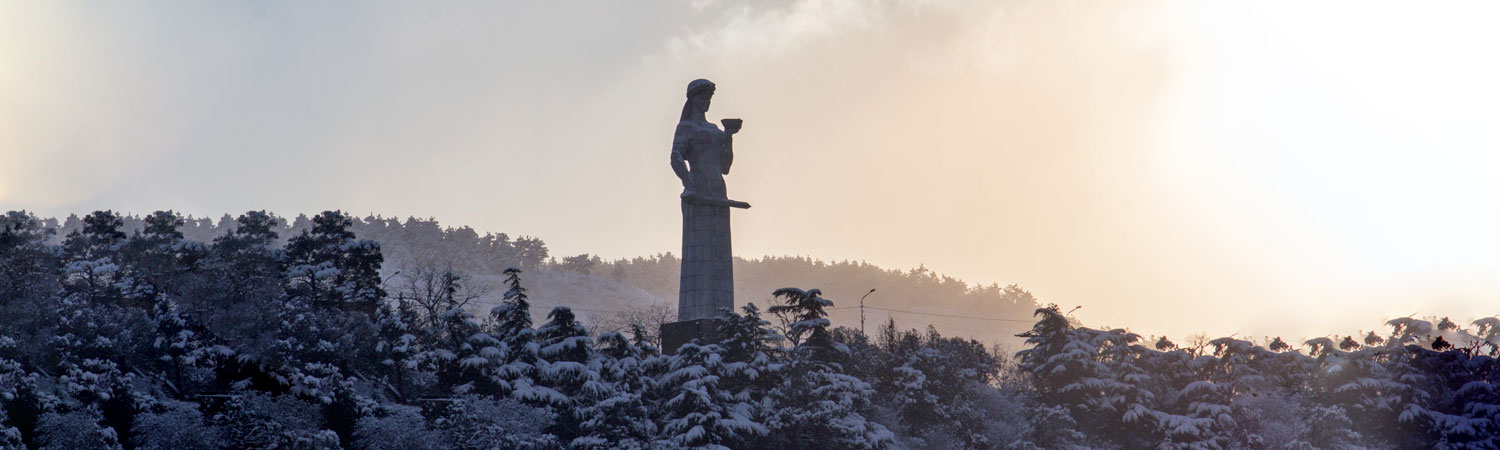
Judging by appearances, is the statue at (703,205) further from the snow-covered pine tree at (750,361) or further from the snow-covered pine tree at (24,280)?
the snow-covered pine tree at (24,280)

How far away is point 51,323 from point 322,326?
6.14 metres

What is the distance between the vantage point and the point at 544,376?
27.6 metres

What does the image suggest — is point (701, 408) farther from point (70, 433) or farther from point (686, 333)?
point (70, 433)

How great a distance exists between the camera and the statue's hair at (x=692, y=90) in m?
31.9

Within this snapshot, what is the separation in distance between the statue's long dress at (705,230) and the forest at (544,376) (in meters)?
1.78

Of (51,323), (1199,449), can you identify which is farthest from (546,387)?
(1199,449)

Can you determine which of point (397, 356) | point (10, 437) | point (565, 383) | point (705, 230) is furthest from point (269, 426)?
point (705, 230)

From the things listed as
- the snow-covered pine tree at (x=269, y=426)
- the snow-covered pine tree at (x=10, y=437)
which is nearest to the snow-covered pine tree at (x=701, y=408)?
the snow-covered pine tree at (x=269, y=426)

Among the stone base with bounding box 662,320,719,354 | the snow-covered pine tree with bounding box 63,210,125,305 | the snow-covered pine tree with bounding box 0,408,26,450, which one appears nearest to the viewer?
the snow-covered pine tree with bounding box 0,408,26,450

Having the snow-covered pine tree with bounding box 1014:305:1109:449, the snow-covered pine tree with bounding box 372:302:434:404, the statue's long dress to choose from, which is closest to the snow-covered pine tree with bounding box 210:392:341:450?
the snow-covered pine tree with bounding box 372:302:434:404

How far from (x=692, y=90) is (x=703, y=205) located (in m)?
3.12

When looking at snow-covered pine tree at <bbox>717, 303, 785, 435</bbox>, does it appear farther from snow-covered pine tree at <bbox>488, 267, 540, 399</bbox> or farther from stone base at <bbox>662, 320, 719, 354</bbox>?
snow-covered pine tree at <bbox>488, 267, 540, 399</bbox>

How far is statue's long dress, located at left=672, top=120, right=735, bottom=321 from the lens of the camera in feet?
100

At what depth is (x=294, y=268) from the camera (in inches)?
1331
